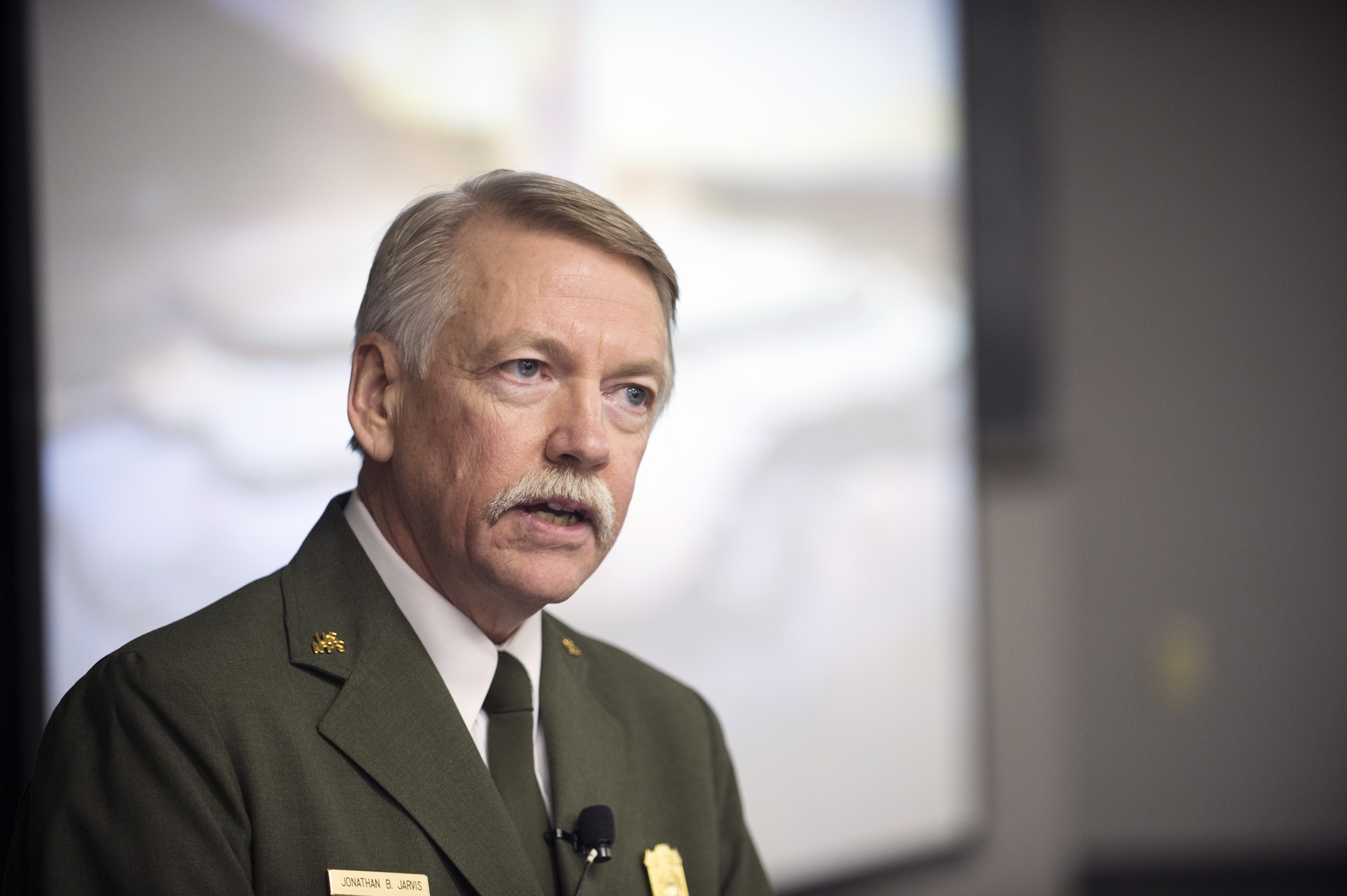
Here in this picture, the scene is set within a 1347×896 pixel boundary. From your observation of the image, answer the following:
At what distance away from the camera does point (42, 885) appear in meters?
1.06

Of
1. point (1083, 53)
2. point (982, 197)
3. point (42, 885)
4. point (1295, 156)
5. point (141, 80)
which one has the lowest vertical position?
point (42, 885)

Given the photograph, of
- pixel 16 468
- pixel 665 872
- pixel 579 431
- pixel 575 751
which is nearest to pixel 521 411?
pixel 579 431

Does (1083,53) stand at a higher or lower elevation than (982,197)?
higher

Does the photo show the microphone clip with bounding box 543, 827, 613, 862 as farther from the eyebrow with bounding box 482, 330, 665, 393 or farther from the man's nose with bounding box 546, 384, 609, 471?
the eyebrow with bounding box 482, 330, 665, 393

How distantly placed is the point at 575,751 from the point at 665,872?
7.3 inches

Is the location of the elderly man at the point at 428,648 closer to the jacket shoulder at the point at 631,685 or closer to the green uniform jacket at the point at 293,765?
the green uniform jacket at the point at 293,765

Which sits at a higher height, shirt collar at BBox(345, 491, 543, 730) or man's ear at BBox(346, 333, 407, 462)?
man's ear at BBox(346, 333, 407, 462)

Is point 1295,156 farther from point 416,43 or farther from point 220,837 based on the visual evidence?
point 220,837

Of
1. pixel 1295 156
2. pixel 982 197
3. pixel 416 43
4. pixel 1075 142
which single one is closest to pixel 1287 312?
pixel 1295 156

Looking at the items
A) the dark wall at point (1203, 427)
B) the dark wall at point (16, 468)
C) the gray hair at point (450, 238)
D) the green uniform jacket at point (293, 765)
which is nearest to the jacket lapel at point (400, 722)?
the green uniform jacket at point (293, 765)

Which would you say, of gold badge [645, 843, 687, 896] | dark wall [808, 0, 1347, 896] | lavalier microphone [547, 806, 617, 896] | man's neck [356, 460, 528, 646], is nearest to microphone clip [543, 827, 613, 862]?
lavalier microphone [547, 806, 617, 896]

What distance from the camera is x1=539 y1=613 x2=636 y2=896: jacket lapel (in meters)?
1.33

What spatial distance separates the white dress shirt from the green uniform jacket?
2cm

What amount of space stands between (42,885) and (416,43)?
2.00 metres
